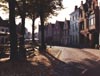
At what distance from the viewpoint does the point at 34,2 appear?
33.1 m

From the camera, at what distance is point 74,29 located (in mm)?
78250

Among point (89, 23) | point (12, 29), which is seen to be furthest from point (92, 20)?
point (12, 29)

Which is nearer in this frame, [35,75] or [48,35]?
[35,75]

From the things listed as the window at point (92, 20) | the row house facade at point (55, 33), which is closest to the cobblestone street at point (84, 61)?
the window at point (92, 20)

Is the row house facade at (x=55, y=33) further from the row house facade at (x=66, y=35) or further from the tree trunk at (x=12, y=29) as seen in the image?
the tree trunk at (x=12, y=29)

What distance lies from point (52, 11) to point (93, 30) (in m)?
17.0

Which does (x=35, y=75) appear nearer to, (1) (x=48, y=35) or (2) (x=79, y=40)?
(2) (x=79, y=40)

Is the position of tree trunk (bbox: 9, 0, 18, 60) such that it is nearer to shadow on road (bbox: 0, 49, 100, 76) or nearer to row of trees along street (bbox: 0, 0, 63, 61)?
row of trees along street (bbox: 0, 0, 63, 61)

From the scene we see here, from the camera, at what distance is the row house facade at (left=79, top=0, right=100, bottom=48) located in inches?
2109

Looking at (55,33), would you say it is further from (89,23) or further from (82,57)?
(82,57)

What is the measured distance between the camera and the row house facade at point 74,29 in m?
73.7

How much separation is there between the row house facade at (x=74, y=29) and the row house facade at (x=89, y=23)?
3.95 m

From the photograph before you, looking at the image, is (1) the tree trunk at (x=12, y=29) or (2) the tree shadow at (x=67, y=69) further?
(1) the tree trunk at (x=12, y=29)

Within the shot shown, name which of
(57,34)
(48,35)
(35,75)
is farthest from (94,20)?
(48,35)
